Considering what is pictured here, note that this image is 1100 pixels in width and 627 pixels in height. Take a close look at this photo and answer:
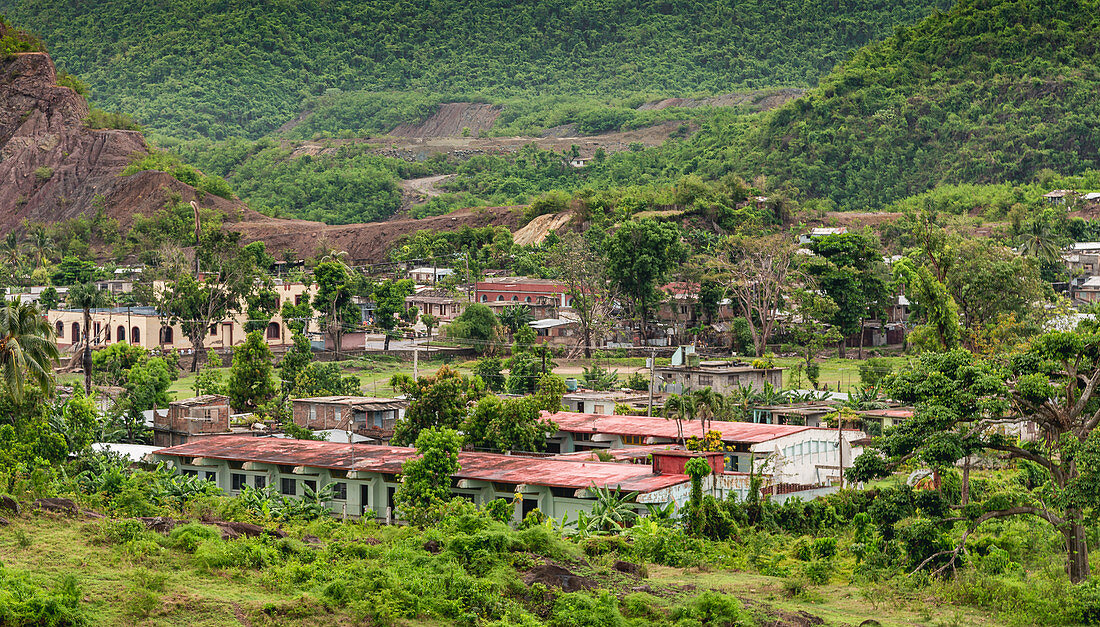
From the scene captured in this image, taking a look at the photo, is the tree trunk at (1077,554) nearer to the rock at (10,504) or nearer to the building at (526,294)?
the rock at (10,504)

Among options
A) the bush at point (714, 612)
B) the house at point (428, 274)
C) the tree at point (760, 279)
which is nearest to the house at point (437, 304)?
the house at point (428, 274)

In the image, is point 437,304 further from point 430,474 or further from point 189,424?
point 430,474

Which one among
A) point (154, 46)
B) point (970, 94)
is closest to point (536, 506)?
point (970, 94)

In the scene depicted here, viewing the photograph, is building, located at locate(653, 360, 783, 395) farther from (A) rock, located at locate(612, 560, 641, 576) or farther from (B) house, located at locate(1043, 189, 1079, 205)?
(B) house, located at locate(1043, 189, 1079, 205)

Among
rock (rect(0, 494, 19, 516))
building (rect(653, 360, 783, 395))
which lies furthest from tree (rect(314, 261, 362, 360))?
rock (rect(0, 494, 19, 516))

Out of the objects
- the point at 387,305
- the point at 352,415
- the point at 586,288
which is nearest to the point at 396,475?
A: the point at 352,415

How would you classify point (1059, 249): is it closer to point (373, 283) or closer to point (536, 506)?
point (373, 283)
